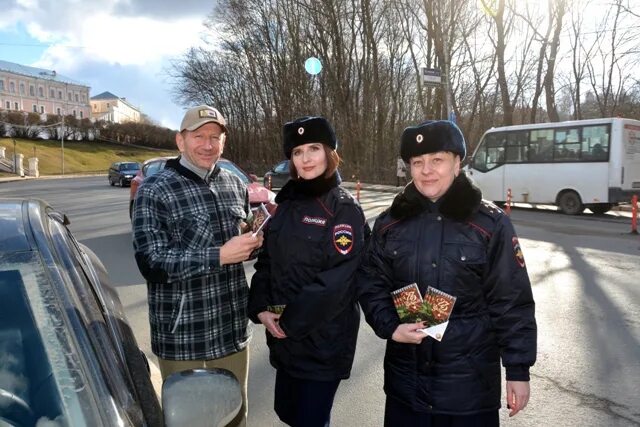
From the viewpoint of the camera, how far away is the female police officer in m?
2.07

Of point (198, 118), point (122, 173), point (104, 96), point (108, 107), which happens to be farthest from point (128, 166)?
point (104, 96)

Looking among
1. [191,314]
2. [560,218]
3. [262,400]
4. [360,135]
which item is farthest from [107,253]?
[360,135]

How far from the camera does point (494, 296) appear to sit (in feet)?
6.91

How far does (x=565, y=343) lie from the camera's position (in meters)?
5.02

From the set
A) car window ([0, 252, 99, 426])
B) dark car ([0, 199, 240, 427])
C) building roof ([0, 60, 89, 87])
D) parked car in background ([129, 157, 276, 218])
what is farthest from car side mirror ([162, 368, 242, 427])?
building roof ([0, 60, 89, 87])

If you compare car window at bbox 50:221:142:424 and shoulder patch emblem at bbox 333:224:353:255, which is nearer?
car window at bbox 50:221:142:424

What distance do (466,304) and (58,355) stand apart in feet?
4.87

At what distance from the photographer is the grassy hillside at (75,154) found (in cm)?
6363

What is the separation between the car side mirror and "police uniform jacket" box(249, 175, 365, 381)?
700 mm

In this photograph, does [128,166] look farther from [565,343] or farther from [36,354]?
[36,354]

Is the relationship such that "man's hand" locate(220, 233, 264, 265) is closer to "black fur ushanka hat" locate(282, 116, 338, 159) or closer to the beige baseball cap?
"black fur ushanka hat" locate(282, 116, 338, 159)

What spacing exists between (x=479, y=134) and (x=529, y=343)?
37.9 meters

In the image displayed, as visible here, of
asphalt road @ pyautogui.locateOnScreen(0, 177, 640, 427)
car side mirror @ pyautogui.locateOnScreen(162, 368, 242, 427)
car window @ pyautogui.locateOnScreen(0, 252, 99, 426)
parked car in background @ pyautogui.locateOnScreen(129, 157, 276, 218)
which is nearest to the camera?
car window @ pyautogui.locateOnScreen(0, 252, 99, 426)

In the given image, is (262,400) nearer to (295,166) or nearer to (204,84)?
(295,166)
